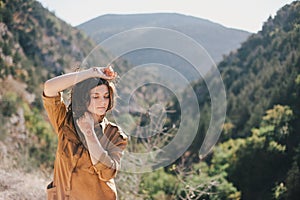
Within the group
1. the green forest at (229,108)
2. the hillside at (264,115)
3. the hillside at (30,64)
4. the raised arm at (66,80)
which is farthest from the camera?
the hillside at (264,115)

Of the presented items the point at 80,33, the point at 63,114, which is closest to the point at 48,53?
the point at 80,33

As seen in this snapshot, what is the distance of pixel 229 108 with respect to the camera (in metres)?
31.0

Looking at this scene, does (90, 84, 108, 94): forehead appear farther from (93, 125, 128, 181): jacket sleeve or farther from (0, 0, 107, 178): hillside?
(0, 0, 107, 178): hillside

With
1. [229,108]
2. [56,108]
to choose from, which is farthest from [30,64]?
[56,108]

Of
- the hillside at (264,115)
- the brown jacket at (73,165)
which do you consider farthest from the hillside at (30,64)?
the brown jacket at (73,165)

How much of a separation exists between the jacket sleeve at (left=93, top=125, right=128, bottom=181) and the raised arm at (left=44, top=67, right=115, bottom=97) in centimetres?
25

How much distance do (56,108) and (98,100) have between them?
6.1 inches

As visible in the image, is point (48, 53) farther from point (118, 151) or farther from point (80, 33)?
point (118, 151)

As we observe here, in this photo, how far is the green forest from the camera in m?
16.5

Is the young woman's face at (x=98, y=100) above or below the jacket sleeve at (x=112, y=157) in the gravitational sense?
above

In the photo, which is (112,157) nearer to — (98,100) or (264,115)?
(98,100)

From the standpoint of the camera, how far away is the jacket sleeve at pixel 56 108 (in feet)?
5.49

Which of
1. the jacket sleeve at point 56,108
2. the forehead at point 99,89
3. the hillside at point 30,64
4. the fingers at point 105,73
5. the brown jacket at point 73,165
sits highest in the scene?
the hillside at point 30,64

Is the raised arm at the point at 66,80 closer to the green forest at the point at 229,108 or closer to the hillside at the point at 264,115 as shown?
the green forest at the point at 229,108
